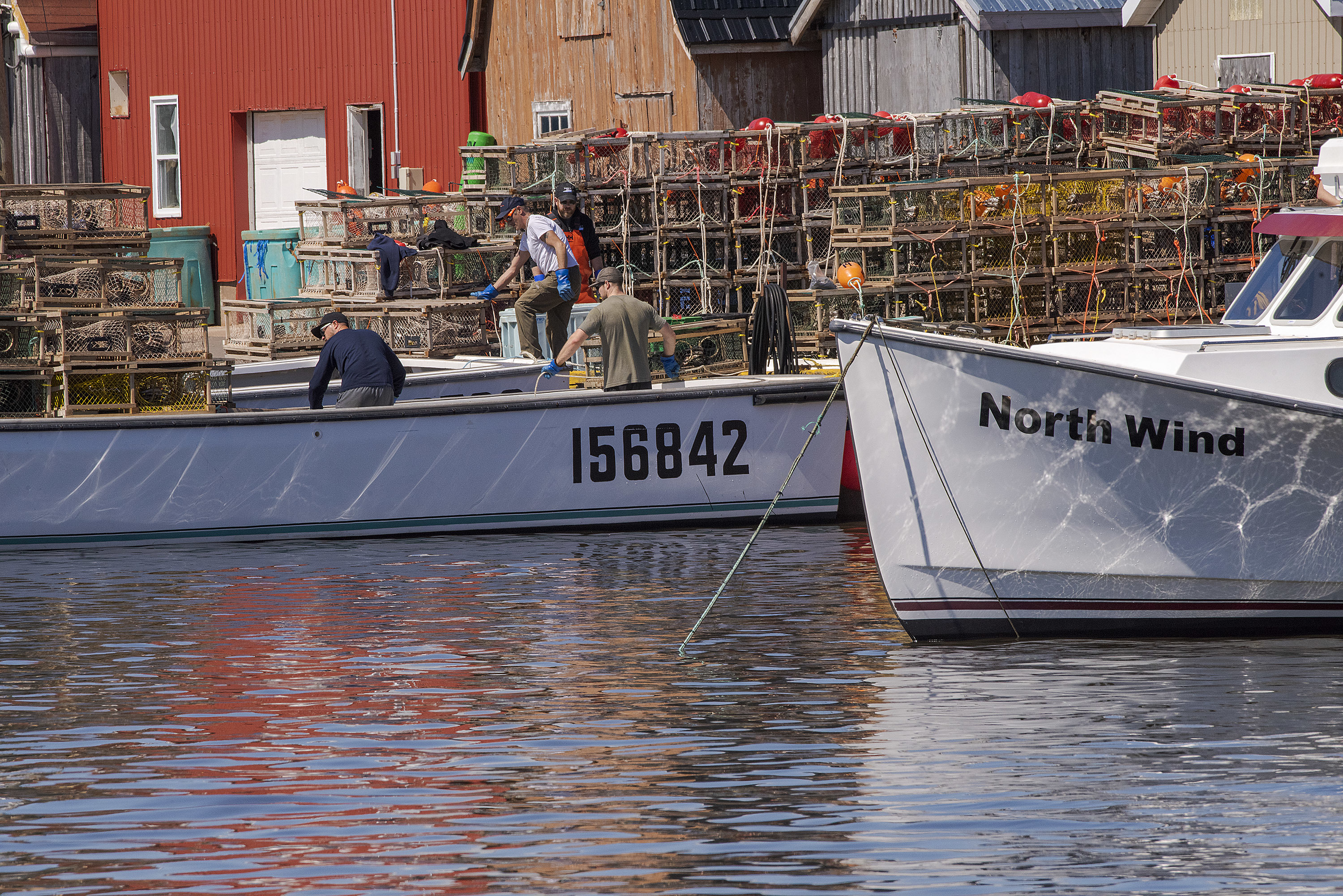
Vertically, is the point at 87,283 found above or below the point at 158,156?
below

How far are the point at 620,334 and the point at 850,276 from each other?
2553mm

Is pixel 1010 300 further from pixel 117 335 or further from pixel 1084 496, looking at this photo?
pixel 117 335

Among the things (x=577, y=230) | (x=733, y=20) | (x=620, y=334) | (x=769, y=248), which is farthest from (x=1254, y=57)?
(x=620, y=334)

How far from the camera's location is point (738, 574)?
1203 centimetres

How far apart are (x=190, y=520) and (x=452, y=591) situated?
2.98 metres

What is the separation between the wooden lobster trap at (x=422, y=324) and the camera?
1759 centimetres

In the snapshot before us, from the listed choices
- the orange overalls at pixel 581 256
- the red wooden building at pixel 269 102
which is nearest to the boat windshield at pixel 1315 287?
the orange overalls at pixel 581 256

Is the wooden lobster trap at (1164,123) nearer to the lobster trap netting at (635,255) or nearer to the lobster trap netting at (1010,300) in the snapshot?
the lobster trap netting at (1010,300)

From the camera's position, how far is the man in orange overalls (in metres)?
17.1

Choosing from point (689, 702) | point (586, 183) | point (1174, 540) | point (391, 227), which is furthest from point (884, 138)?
point (689, 702)

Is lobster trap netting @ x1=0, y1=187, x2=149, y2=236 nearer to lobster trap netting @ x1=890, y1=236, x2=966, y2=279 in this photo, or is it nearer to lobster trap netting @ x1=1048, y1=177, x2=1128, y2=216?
lobster trap netting @ x1=890, y1=236, x2=966, y2=279

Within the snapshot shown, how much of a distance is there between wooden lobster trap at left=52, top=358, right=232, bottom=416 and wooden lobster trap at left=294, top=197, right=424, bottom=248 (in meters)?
4.48

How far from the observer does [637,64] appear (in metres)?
25.6

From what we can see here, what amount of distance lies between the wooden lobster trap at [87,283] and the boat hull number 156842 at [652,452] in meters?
3.09
